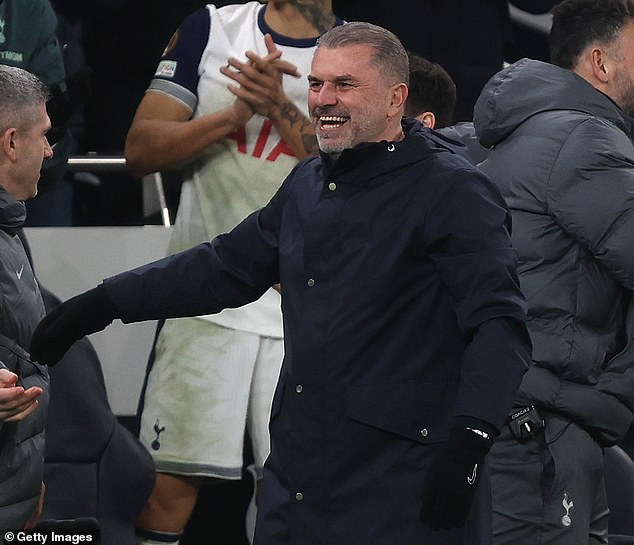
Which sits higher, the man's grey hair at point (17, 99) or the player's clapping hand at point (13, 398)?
the man's grey hair at point (17, 99)

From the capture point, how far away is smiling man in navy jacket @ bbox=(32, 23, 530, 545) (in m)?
3.00

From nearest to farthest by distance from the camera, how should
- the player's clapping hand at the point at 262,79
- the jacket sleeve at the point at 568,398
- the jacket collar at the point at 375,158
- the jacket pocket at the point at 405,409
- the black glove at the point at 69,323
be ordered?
the jacket pocket at the point at 405,409, the jacket collar at the point at 375,158, the black glove at the point at 69,323, the jacket sleeve at the point at 568,398, the player's clapping hand at the point at 262,79

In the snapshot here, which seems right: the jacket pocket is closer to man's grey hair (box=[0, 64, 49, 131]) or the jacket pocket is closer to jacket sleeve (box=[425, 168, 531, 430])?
jacket sleeve (box=[425, 168, 531, 430])

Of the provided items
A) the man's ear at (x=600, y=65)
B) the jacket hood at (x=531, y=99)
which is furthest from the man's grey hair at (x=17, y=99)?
the man's ear at (x=600, y=65)

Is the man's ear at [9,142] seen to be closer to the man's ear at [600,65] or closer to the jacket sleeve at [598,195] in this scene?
the jacket sleeve at [598,195]

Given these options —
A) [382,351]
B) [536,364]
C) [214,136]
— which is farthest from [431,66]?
[382,351]

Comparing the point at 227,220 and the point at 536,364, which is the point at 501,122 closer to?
the point at 536,364

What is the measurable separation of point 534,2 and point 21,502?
3059mm

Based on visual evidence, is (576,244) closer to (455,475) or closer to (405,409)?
(405,409)

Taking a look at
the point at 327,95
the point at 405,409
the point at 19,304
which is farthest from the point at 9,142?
the point at 405,409

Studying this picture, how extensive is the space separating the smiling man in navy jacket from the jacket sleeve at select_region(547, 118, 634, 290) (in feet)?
1.50

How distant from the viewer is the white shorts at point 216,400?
4227mm

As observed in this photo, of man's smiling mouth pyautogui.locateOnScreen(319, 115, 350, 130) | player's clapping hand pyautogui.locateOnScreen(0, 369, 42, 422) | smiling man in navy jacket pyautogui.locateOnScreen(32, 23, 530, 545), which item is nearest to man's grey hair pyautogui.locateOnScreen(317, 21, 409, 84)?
smiling man in navy jacket pyautogui.locateOnScreen(32, 23, 530, 545)

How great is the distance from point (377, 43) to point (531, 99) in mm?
688
